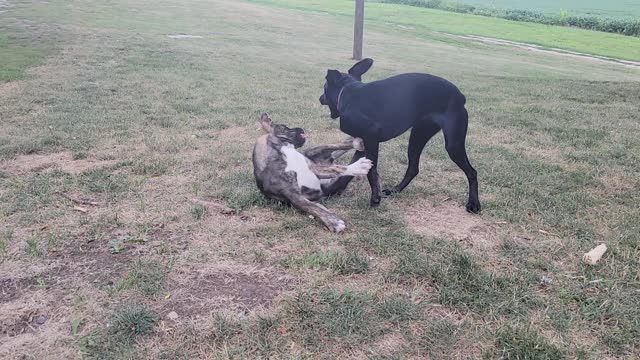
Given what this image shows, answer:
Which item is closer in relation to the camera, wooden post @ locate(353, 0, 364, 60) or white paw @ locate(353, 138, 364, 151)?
white paw @ locate(353, 138, 364, 151)

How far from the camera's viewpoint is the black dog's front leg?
4.25 meters

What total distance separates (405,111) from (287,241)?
54.9 inches

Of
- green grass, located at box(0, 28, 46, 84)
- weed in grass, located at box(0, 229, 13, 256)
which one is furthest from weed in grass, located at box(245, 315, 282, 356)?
green grass, located at box(0, 28, 46, 84)

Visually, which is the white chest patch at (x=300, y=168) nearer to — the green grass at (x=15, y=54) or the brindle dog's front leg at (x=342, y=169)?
the brindle dog's front leg at (x=342, y=169)

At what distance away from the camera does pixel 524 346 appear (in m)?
2.62

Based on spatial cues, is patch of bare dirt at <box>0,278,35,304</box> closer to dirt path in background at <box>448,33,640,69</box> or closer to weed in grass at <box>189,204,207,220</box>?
weed in grass at <box>189,204,207,220</box>

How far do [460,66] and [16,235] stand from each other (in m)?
12.7

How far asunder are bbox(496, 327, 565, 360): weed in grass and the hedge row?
33.6 m

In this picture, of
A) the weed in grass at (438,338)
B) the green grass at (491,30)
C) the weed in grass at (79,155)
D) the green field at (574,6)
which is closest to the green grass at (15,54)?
the weed in grass at (79,155)

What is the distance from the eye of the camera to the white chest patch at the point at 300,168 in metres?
4.40

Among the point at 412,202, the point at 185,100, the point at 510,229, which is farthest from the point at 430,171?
the point at 185,100

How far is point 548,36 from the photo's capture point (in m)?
26.6

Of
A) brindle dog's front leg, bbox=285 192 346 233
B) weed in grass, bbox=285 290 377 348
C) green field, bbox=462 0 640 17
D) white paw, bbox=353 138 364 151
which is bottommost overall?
weed in grass, bbox=285 290 377 348

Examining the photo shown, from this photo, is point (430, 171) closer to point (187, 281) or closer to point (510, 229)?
point (510, 229)
